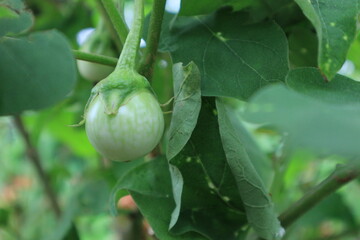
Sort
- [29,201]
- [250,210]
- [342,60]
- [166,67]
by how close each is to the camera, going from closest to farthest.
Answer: [342,60] < [250,210] < [166,67] < [29,201]

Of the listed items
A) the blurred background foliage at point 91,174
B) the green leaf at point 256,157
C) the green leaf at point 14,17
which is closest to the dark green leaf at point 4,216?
the blurred background foliage at point 91,174

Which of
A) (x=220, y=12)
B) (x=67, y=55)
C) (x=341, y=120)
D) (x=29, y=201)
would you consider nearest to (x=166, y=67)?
(x=220, y=12)

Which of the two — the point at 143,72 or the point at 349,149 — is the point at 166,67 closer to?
the point at 143,72

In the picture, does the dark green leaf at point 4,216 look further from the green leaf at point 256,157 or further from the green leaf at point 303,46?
the green leaf at point 303,46

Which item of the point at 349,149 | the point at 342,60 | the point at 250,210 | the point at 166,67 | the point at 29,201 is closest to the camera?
the point at 349,149

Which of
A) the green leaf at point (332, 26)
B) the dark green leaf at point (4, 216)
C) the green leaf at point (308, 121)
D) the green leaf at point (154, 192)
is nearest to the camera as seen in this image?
the green leaf at point (308, 121)

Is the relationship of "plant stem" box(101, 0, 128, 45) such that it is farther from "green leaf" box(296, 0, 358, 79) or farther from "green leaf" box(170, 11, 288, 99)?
"green leaf" box(296, 0, 358, 79)
